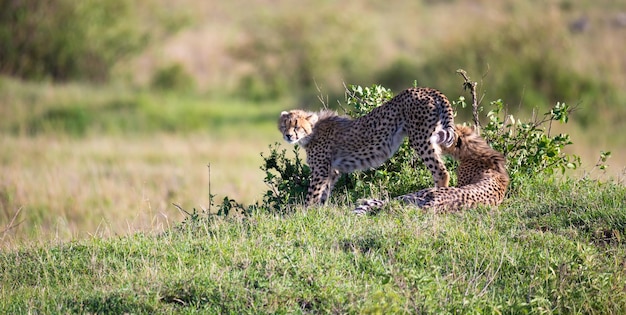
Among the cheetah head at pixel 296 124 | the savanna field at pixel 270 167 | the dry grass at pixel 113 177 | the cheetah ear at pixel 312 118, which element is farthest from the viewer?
the dry grass at pixel 113 177

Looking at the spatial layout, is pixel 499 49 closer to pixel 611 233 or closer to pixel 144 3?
pixel 144 3

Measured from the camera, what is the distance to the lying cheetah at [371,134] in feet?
23.5

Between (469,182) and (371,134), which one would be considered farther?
(371,134)

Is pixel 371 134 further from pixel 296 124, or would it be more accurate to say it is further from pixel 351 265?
pixel 351 265

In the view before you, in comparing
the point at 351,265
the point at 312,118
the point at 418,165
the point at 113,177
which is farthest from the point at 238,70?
the point at 351,265

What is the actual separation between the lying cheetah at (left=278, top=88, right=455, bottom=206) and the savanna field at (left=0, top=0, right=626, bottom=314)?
22 centimetres

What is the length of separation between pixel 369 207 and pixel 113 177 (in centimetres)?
801

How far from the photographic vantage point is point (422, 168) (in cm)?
771

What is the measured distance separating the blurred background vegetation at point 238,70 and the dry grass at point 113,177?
65 mm

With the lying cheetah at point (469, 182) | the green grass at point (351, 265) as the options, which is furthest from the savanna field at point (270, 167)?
the lying cheetah at point (469, 182)

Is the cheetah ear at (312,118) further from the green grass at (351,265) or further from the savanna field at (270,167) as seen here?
the green grass at (351,265)

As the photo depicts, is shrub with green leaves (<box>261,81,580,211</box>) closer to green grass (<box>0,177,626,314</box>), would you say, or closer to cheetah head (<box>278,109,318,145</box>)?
cheetah head (<box>278,109,318,145</box>)

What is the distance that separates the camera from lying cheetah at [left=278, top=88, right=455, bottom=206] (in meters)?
7.15

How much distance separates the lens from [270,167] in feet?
25.2
